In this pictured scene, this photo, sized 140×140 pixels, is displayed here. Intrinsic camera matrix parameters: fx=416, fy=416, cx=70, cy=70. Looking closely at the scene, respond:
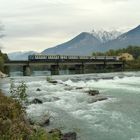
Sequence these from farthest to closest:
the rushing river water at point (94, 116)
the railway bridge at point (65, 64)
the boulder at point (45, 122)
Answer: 1. the railway bridge at point (65, 64)
2. the boulder at point (45, 122)
3. the rushing river water at point (94, 116)

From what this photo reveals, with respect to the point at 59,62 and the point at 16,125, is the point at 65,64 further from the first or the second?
the point at 16,125

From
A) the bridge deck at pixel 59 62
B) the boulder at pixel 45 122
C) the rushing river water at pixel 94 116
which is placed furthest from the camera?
the bridge deck at pixel 59 62

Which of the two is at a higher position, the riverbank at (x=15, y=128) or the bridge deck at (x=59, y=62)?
the riverbank at (x=15, y=128)

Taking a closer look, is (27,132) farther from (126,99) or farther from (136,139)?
(126,99)

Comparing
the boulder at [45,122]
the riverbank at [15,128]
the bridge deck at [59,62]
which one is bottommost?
the boulder at [45,122]

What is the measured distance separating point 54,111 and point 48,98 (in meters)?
8.56

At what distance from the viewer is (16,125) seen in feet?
53.5

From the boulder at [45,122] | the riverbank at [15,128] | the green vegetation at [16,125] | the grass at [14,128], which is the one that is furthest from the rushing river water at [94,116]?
the grass at [14,128]

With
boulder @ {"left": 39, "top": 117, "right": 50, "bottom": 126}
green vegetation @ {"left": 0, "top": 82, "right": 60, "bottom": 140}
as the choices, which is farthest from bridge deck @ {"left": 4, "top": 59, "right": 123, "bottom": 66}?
green vegetation @ {"left": 0, "top": 82, "right": 60, "bottom": 140}

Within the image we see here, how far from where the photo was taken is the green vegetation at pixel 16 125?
46.8 ft

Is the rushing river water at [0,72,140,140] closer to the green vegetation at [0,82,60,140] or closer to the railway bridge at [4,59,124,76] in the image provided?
the green vegetation at [0,82,60,140]

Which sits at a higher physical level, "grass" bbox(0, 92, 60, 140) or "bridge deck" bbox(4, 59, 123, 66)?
"grass" bbox(0, 92, 60, 140)

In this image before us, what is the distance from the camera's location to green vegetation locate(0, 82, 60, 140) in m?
14.3

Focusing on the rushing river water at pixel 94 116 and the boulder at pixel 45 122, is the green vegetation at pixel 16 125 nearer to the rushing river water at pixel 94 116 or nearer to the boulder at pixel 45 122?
the boulder at pixel 45 122
